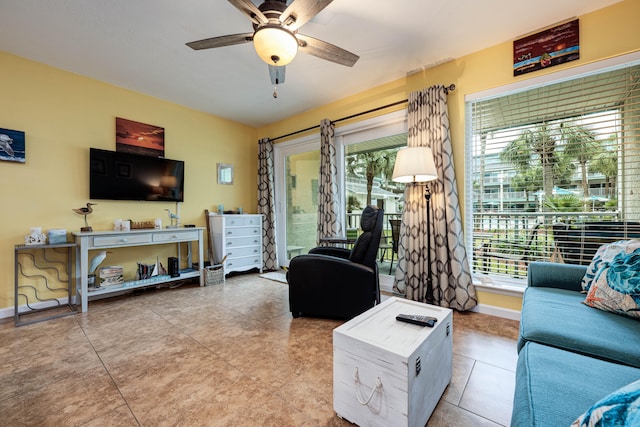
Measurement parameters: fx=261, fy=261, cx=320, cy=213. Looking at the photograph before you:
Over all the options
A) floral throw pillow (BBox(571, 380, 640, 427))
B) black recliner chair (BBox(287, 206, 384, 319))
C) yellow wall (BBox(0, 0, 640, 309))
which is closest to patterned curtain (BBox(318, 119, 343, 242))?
yellow wall (BBox(0, 0, 640, 309))

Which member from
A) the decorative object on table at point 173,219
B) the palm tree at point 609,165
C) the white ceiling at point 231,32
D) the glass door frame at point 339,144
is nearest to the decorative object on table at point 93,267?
the decorative object on table at point 173,219

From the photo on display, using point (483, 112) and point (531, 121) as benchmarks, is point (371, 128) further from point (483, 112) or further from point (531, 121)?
point (531, 121)

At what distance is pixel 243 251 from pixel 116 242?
160 centimetres

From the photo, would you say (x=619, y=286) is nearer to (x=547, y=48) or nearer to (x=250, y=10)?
(x=547, y=48)

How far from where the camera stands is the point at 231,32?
2.29 meters

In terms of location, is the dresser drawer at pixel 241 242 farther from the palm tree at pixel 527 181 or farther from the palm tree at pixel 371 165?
the palm tree at pixel 527 181

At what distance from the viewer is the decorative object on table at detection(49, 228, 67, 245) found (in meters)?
2.58

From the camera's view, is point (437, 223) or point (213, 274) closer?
point (437, 223)

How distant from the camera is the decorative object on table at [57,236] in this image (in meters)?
2.58

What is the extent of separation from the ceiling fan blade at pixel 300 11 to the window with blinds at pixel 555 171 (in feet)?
6.31

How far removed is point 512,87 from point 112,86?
4.37 m

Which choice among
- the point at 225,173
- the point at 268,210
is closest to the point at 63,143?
the point at 225,173

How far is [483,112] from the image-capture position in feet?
8.63

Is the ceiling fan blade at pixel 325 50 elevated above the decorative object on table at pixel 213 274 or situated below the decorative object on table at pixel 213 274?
above
